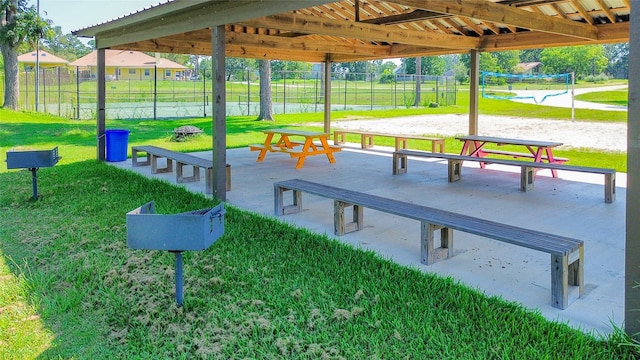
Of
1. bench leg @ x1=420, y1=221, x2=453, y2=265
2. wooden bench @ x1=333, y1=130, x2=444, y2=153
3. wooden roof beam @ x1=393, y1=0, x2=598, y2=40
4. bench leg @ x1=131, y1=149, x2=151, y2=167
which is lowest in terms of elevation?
bench leg @ x1=420, y1=221, x2=453, y2=265

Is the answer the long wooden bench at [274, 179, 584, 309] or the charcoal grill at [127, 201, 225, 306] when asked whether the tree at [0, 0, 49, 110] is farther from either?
the charcoal grill at [127, 201, 225, 306]

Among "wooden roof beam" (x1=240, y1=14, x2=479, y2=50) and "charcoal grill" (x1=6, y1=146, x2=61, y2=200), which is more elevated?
"wooden roof beam" (x1=240, y1=14, x2=479, y2=50)

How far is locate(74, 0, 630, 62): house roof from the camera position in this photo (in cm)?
616

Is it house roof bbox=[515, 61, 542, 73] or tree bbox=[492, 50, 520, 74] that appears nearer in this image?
house roof bbox=[515, 61, 542, 73]

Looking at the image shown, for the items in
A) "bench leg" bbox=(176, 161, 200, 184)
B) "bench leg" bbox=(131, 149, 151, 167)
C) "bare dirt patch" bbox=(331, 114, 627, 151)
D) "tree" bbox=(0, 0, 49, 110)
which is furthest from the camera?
"tree" bbox=(0, 0, 49, 110)

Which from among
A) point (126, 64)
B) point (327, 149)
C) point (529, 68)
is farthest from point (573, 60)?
point (327, 149)

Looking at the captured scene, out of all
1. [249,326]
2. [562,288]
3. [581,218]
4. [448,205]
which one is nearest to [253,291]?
[249,326]

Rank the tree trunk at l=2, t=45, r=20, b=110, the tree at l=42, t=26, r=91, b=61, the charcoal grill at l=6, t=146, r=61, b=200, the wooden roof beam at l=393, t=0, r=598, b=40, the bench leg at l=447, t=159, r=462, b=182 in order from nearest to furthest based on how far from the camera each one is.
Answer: the wooden roof beam at l=393, t=0, r=598, b=40, the charcoal grill at l=6, t=146, r=61, b=200, the bench leg at l=447, t=159, r=462, b=182, the tree trunk at l=2, t=45, r=20, b=110, the tree at l=42, t=26, r=91, b=61

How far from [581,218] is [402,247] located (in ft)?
7.16

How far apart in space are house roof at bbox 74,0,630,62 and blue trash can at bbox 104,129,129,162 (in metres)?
1.55

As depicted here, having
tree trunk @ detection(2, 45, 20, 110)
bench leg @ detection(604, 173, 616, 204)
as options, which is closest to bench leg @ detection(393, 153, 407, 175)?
bench leg @ detection(604, 173, 616, 204)

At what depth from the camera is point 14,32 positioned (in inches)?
826

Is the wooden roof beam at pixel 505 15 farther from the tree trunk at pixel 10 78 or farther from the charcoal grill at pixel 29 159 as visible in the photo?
the tree trunk at pixel 10 78

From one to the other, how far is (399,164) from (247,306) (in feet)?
18.8
